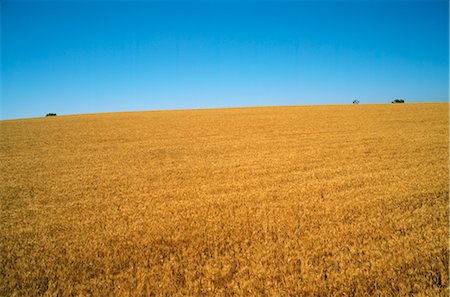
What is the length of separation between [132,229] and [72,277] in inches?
49.3

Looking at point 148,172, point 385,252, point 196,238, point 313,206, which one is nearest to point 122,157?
point 148,172

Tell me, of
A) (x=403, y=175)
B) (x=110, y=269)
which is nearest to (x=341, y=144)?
(x=403, y=175)

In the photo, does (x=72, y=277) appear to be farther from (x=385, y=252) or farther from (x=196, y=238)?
(x=385, y=252)

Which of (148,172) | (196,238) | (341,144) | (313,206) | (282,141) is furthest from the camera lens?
(282,141)

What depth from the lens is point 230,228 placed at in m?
4.36

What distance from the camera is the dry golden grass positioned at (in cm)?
314

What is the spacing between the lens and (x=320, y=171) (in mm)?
7906

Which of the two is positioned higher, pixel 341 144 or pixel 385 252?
pixel 341 144

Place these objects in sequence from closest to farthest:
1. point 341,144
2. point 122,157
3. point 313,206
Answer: point 313,206 < point 122,157 < point 341,144

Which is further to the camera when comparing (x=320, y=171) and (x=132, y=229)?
(x=320, y=171)

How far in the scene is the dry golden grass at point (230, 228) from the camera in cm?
314

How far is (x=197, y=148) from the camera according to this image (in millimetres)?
12633

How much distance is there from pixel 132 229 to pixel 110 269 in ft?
3.52

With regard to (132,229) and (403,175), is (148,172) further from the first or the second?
(403,175)
